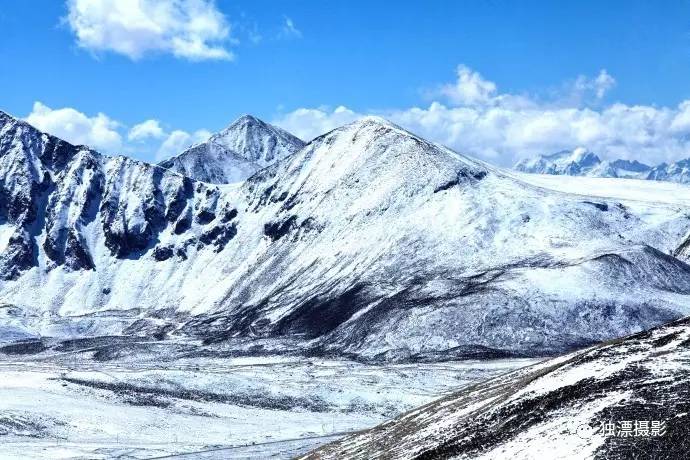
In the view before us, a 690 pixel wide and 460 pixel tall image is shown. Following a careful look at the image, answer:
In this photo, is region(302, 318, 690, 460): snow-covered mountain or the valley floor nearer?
region(302, 318, 690, 460): snow-covered mountain

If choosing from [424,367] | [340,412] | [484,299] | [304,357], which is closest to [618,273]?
[484,299]

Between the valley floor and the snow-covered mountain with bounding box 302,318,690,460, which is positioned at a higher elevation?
the snow-covered mountain with bounding box 302,318,690,460

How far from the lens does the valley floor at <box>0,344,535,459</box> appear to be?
94.6 m

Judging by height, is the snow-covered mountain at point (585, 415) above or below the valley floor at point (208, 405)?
above

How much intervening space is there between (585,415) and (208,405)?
90300 mm

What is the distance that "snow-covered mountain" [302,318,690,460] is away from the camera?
37844 millimetres

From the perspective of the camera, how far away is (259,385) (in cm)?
13650

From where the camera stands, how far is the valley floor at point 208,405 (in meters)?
94.6

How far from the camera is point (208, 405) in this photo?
123 meters

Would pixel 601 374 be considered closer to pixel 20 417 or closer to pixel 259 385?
pixel 20 417

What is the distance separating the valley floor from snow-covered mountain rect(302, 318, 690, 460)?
119 ft

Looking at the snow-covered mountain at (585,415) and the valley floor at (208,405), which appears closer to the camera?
the snow-covered mountain at (585,415)

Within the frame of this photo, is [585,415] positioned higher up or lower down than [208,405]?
higher up

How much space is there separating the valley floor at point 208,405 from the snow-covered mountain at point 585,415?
36.2 meters
